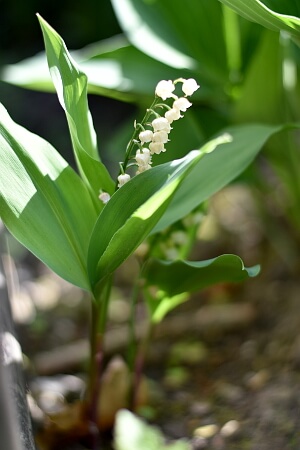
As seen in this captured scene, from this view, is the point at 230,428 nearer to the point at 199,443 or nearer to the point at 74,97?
the point at 199,443

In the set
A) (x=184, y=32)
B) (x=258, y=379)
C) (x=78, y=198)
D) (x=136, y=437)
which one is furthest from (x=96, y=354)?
(x=184, y=32)

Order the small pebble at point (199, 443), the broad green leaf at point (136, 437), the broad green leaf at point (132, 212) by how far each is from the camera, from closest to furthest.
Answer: the broad green leaf at point (132, 212), the broad green leaf at point (136, 437), the small pebble at point (199, 443)

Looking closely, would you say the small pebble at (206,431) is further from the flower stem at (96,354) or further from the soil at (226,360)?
the flower stem at (96,354)

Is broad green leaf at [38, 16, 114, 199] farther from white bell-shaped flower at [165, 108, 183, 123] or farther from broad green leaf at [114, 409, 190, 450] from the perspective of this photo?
broad green leaf at [114, 409, 190, 450]

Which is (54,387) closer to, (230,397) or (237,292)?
A: (230,397)

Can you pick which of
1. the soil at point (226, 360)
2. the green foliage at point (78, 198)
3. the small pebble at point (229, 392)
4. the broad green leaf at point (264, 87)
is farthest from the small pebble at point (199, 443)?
the broad green leaf at point (264, 87)

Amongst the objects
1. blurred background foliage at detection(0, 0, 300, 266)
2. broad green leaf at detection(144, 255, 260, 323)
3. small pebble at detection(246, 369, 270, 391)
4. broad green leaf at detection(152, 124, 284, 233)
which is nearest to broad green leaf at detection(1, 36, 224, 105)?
blurred background foliage at detection(0, 0, 300, 266)

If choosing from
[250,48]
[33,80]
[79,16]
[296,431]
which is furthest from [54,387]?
[79,16]
